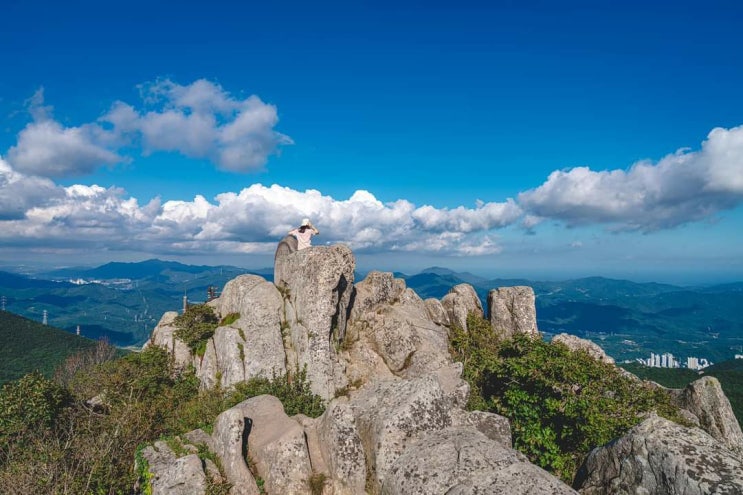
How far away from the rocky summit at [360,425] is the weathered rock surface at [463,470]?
0.16 ft

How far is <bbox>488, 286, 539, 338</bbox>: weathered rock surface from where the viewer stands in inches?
1528

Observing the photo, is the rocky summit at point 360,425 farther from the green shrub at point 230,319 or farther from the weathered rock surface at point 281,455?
the green shrub at point 230,319

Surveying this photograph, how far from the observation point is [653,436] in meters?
12.5

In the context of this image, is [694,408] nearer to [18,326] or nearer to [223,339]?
[223,339]

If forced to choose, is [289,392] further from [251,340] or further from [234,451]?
[234,451]

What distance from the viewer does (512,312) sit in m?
39.6

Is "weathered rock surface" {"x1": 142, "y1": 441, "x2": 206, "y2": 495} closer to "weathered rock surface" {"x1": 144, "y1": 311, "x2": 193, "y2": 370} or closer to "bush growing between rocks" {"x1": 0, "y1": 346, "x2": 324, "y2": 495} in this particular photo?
"bush growing between rocks" {"x1": 0, "y1": 346, "x2": 324, "y2": 495}

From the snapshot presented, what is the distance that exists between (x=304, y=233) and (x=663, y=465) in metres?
27.6

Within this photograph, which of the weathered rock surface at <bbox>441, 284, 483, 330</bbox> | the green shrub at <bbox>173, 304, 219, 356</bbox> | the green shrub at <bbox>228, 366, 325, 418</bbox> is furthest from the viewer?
the weathered rock surface at <bbox>441, 284, 483, 330</bbox>

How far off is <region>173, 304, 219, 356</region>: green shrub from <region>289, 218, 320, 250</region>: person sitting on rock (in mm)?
9520

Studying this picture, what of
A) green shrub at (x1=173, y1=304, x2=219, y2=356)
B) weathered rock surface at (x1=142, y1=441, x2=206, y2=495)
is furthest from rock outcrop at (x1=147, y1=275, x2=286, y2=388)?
weathered rock surface at (x1=142, y1=441, x2=206, y2=495)

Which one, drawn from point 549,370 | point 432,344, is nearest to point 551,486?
point 549,370

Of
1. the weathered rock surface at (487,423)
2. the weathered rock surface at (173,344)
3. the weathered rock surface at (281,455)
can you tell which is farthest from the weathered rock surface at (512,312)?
the weathered rock surface at (173,344)

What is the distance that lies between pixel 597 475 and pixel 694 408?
25.8m
